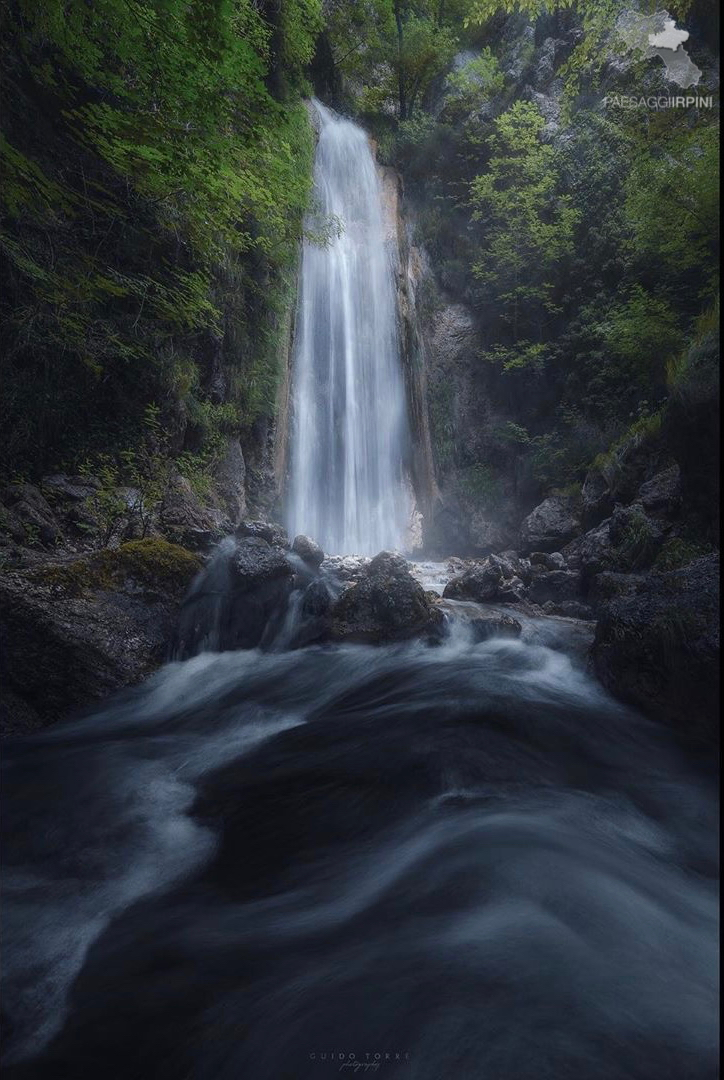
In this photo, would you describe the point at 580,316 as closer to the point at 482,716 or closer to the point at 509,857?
the point at 482,716

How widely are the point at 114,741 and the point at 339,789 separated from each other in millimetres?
2055

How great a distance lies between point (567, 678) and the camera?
193 inches

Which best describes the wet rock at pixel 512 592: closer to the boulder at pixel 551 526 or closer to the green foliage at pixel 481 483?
the boulder at pixel 551 526

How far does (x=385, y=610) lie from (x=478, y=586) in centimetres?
296

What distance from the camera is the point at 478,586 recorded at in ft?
29.1

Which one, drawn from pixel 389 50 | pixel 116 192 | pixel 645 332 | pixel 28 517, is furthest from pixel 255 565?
pixel 389 50

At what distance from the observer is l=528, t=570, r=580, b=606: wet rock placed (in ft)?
27.8

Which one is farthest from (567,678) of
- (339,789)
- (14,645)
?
(14,645)

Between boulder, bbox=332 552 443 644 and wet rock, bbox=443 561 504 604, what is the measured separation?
96.0 inches

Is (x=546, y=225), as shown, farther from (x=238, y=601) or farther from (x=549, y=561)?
(x=238, y=601)

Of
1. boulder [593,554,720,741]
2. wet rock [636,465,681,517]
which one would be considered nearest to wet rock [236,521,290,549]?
boulder [593,554,720,741]

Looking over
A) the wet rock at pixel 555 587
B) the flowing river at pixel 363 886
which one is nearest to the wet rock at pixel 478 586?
the wet rock at pixel 555 587

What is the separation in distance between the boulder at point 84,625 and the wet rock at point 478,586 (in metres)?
4.69

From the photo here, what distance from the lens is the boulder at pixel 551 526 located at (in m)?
11.2
